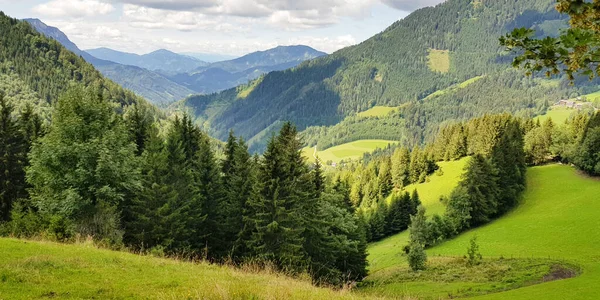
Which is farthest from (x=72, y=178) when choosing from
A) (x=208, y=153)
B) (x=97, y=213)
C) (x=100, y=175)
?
(x=208, y=153)

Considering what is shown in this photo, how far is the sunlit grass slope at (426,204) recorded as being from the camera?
66562 mm

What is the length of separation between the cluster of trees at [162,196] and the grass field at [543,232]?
10.9 m

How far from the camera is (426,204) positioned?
95.6 meters

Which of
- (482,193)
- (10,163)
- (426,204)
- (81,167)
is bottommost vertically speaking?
(426,204)

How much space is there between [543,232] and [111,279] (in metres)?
62.3

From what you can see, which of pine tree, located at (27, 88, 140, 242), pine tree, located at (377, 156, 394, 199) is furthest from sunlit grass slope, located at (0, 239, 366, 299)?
pine tree, located at (377, 156, 394, 199)

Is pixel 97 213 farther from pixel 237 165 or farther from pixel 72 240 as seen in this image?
pixel 237 165

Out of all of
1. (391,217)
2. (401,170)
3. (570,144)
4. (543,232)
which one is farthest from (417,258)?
(401,170)

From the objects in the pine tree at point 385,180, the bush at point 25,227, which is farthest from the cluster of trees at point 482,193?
the bush at point 25,227

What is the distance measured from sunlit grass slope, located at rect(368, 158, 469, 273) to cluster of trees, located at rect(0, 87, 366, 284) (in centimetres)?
2545

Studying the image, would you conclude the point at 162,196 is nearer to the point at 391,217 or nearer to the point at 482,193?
the point at 482,193

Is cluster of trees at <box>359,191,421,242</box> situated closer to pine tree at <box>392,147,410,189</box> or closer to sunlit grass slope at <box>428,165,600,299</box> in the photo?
sunlit grass slope at <box>428,165,600,299</box>

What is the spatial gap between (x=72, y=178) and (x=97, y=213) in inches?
145

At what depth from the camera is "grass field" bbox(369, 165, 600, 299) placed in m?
48.2
